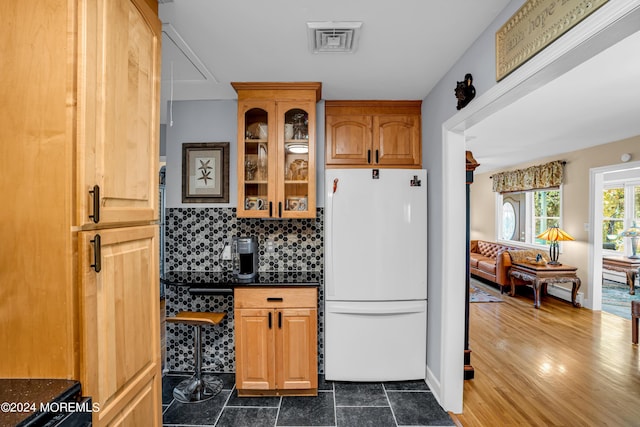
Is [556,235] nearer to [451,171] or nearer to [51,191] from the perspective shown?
A: [451,171]

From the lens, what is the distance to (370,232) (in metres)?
2.57

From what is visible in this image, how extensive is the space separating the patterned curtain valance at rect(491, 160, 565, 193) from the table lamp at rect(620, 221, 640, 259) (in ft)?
6.45

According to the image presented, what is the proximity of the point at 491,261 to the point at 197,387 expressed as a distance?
5.96 m

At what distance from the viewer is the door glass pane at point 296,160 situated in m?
2.62

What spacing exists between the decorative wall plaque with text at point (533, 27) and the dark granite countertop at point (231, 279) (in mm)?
1850

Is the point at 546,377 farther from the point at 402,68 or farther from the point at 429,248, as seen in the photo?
the point at 402,68

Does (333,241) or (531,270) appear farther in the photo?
(531,270)

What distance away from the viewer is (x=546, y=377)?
9.40 feet

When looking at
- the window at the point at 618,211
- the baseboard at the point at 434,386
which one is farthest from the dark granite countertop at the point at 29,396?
the window at the point at 618,211

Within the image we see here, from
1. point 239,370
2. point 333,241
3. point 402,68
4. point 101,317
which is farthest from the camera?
point 333,241

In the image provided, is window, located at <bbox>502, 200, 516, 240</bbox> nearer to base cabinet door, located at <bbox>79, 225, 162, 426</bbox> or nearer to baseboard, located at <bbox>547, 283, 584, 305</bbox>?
baseboard, located at <bbox>547, 283, 584, 305</bbox>

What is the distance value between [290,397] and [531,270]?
4.55 metres

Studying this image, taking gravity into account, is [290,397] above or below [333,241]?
below

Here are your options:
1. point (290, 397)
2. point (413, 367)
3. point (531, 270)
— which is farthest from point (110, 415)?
point (531, 270)
